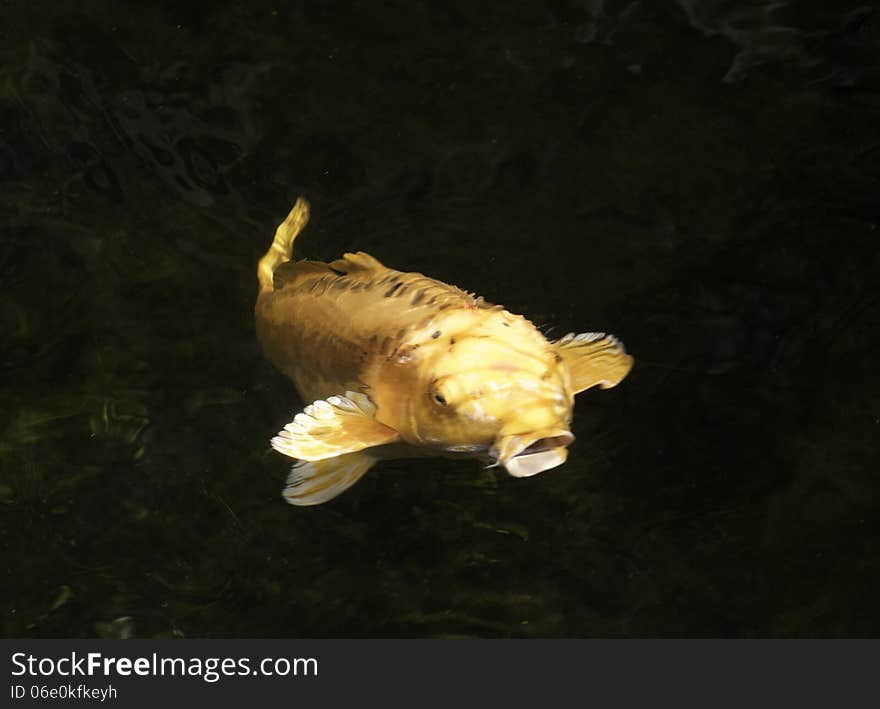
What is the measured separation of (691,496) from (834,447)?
29.5 inches

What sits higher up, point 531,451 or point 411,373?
point 411,373

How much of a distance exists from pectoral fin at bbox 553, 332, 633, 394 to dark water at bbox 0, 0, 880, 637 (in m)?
1.04

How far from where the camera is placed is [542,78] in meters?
5.07

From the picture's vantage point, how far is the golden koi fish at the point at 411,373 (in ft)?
10.0

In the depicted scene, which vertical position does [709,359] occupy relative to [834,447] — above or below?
above

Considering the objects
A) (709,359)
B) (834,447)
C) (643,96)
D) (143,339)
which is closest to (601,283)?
(709,359)

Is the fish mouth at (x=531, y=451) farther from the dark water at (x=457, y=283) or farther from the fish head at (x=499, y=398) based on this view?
the dark water at (x=457, y=283)

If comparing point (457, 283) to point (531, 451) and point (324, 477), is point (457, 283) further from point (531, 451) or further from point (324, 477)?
point (531, 451)

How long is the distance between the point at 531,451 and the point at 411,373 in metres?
0.52

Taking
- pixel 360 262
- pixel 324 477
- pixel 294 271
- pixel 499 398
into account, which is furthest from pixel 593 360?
pixel 294 271

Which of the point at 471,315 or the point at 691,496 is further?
the point at 691,496

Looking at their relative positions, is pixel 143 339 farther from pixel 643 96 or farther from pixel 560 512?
pixel 643 96

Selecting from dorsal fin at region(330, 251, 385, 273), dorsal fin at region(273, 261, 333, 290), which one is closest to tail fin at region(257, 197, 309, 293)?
dorsal fin at region(273, 261, 333, 290)

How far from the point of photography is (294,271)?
4.04 m
